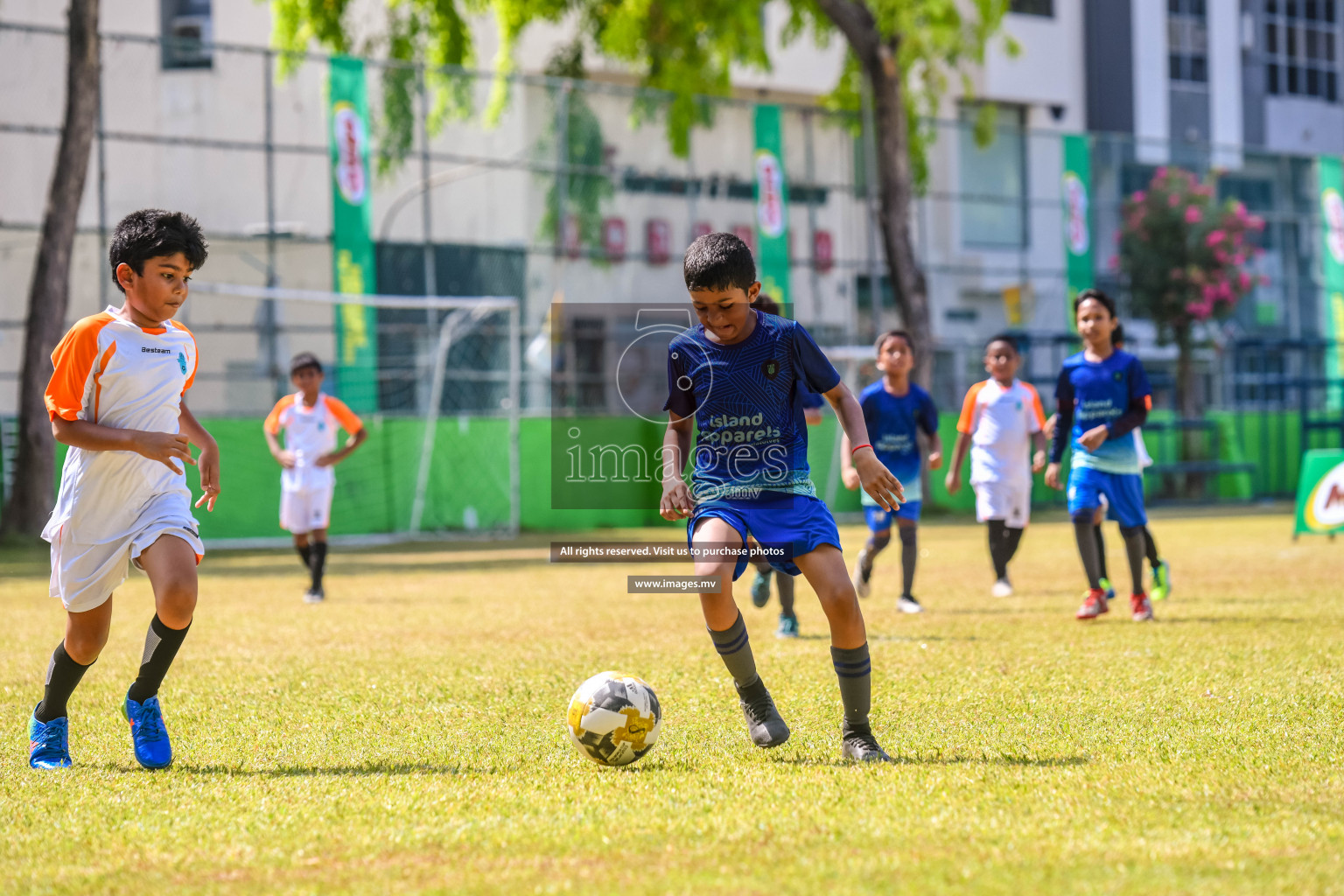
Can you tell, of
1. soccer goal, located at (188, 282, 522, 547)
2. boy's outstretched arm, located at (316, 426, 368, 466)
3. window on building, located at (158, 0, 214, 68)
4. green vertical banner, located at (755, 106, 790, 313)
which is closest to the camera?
boy's outstretched arm, located at (316, 426, 368, 466)

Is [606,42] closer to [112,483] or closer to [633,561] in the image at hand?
[633,561]

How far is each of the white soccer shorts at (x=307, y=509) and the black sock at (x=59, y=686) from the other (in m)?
6.36

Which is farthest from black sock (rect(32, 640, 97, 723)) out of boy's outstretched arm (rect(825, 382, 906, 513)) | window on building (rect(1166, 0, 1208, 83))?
window on building (rect(1166, 0, 1208, 83))

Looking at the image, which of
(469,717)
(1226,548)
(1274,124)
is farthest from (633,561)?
(1274,124)

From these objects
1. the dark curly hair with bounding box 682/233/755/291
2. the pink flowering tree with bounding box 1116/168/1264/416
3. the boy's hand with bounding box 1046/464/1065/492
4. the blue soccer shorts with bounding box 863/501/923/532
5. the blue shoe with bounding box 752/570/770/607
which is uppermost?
the pink flowering tree with bounding box 1116/168/1264/416

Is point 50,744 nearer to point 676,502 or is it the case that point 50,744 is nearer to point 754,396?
point 676,502

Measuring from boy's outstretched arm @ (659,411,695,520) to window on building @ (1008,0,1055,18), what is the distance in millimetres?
33896

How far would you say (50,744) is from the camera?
188 inches

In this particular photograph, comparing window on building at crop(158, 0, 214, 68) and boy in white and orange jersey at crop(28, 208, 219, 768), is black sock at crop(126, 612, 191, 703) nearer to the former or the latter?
boy in white and orange jersey at crop(28, 208, 219, 768)

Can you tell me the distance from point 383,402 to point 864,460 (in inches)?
704

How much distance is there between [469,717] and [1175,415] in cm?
2562

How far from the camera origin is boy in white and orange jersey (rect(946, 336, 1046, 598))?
1009 centimetres

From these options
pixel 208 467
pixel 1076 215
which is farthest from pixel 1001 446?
pixel 1076 215

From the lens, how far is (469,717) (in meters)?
5.52
